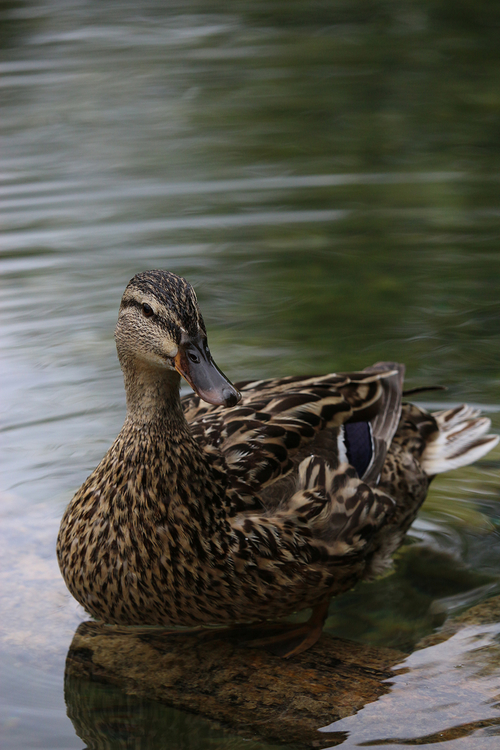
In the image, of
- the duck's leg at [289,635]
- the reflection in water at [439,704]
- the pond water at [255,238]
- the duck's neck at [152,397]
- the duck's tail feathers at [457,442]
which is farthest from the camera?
the duck's tail feathers at [457,442]

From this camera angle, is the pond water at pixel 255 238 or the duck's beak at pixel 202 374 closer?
the duck's beak at pixel 202 374

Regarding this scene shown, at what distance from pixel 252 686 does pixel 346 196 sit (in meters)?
5.80

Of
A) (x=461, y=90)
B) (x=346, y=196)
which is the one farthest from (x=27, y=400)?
(x=461, y=90)

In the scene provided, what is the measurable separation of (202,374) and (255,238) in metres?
4.78

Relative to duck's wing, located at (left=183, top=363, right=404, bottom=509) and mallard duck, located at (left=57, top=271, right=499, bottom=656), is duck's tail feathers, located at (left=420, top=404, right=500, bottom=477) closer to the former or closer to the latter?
duck's wing, located at (left=183, top=363, right=404, bottom=509)

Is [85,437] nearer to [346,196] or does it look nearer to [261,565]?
[261,565]

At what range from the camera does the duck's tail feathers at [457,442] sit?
211 inches

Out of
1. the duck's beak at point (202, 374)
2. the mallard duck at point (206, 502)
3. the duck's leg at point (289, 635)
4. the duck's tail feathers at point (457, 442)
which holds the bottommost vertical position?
the duck's leg at point (289, 635)

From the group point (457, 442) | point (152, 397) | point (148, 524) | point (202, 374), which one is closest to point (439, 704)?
point (148, 524)

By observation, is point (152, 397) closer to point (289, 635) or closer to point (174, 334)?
point (174, 334)

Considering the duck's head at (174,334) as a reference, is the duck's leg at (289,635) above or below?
below

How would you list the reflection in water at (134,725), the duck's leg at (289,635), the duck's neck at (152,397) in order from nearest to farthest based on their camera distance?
the reflection in water at (134,725), the duck's neck at (152,397), the duck's leg at (289,635)

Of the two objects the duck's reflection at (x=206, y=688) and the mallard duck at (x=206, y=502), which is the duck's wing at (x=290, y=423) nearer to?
the mallard duck at (x=206, y=502)

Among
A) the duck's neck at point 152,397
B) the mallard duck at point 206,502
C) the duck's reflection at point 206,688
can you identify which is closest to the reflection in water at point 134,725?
the duck's reflection at point 206,688
